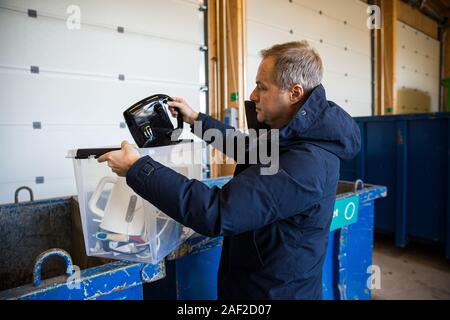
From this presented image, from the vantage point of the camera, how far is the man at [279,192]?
38.0 inches

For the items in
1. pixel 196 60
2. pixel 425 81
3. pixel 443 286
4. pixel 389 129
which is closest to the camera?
pixel 443 286

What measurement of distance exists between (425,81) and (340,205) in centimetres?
759

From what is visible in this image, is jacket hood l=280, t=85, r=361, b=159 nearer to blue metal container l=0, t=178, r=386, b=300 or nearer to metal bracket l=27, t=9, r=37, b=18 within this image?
blue metal container l=0, t=178, r=386, b=300

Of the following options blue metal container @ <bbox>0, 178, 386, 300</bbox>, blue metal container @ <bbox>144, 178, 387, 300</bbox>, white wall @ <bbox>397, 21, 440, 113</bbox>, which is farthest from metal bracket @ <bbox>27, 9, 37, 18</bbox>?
white wall @ <bbox>397, 21, 440, 113</bbox>

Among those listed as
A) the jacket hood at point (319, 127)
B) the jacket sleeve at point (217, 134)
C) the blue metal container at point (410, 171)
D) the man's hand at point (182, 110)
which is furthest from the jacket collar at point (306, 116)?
the blue metal container at point (410, 171)

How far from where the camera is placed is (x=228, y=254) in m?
1.35

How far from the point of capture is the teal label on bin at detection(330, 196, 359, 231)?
2062 mm

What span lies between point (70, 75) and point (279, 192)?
246 centimetres

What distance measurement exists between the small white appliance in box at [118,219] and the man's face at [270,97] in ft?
1.25

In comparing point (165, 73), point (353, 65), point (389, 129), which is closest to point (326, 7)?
point (353, 65)

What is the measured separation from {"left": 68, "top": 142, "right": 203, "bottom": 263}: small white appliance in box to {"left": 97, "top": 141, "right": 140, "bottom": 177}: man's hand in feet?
0.41

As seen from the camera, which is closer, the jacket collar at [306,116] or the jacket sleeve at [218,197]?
the jacket sleeve at [218,197]

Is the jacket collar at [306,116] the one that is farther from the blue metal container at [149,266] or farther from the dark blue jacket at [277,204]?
the blue metal container at [149,266]
